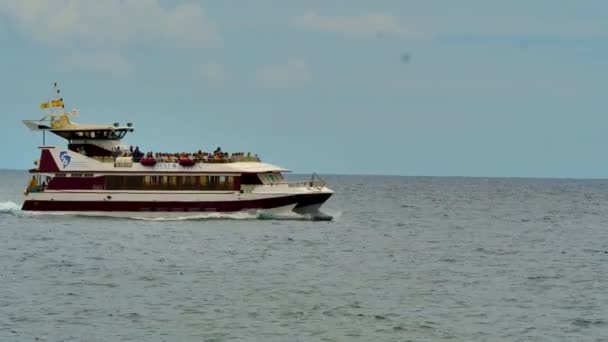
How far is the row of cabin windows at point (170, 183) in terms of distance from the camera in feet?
206

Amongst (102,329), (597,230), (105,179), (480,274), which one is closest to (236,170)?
(105,179)

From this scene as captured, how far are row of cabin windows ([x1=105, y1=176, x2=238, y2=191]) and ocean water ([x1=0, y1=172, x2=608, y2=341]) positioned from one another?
198 centimetres

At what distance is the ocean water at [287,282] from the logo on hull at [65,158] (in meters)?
3.56

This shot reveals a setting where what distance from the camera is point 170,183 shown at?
206 ft

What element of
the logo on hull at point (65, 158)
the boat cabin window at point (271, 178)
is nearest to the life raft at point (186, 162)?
the boat cabin window at point (271, 178)

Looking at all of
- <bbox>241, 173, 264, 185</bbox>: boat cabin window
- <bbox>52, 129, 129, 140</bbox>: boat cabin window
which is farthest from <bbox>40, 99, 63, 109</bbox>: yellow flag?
<bbox>241, 173, 264, 185</bbox>: boat cabin window

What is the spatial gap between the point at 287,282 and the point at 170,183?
23965 mm

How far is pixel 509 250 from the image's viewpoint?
2179 inches

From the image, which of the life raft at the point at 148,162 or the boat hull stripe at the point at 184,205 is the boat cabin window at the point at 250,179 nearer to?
the boat hull stripe at the point at 184,205

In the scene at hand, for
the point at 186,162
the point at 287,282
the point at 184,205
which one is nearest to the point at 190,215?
the point at 184,205

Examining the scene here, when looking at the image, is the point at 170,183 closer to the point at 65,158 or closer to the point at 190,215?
the point at 190,215

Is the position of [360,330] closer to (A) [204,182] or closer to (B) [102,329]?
(B) [102,329]

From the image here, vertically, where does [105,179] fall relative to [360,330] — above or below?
above

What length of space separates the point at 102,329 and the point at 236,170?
32215 millimetres
